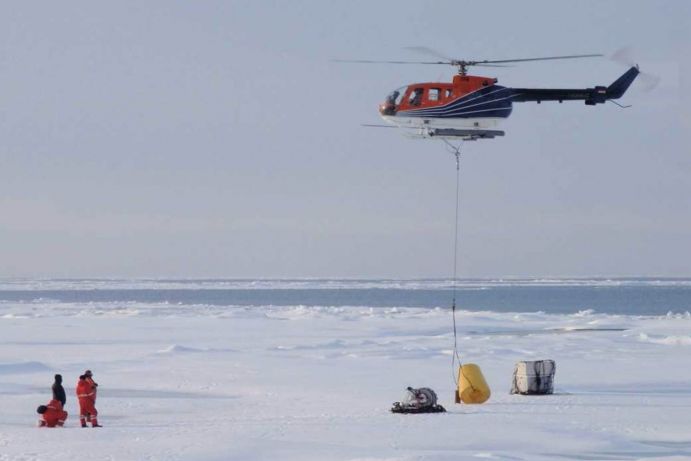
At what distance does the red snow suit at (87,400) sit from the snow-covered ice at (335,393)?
358mm

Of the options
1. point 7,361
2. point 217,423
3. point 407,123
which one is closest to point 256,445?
point 217,423

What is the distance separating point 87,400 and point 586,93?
32.4 feet

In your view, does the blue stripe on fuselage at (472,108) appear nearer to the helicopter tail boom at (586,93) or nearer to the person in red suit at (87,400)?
the helicopter tail boom at (586,93)

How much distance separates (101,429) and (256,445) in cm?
225

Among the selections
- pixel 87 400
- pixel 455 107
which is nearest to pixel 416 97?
pixel 455 107

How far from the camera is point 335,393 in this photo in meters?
16.7

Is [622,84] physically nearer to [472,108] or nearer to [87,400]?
[472,108]

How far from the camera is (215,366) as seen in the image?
21141mm

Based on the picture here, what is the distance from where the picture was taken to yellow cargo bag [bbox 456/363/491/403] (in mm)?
15117

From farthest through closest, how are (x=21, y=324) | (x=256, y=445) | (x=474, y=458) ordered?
(x=21, y=324)
(x=256, y=445)
(x=474, y=458)

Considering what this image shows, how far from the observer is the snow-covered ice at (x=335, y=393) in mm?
11758

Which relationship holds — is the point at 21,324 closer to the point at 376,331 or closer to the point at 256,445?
the point at 376,331

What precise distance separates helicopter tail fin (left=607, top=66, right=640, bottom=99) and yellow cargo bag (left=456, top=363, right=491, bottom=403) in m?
6.39

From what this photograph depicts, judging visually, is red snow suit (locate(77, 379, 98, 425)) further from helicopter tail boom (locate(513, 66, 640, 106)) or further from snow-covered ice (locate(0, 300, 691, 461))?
helicopter tail boom (locate(513, 66, 640, 106))
